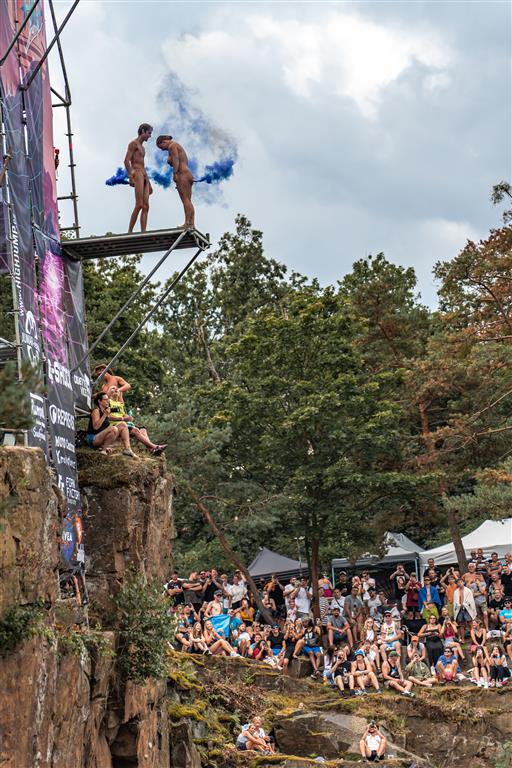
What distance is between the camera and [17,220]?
54.7 ft

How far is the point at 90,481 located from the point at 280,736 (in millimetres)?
9232

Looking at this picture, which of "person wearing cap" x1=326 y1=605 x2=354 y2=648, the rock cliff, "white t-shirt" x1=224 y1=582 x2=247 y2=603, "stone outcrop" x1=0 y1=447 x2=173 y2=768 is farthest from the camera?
"white t-shirt" x1=224 y1=582 x2=247 y2=603

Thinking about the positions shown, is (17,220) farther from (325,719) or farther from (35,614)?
(325,719)

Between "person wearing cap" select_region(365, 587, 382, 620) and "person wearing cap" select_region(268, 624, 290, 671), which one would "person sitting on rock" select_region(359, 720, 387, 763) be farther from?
"person wearing cap" select_region(365, 587, 382, 620)

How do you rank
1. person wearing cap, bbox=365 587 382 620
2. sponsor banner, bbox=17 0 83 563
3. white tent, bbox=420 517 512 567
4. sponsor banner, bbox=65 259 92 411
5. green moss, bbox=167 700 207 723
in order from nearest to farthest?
sponsor banner, bbox=17 0 83 563, sponsor banner, bbox=65 259 92 411, green moss, bbox=167 700 207 723, person wearing cap, bbox=365 587 382 620, white tent, bbox=420 517 512 567

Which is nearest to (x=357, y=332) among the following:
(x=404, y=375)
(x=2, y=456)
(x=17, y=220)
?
(x=404, y=375)

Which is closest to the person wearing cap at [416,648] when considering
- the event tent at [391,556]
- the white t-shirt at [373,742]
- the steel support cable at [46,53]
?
the white t-shirt at [373,742]

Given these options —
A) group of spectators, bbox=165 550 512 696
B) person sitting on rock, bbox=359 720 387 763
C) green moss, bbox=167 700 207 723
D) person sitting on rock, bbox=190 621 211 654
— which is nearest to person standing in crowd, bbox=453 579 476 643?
group of spectators, bbox=165 550 512 696

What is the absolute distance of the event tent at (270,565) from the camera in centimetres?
3541

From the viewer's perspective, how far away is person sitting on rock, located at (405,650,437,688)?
2630 cm

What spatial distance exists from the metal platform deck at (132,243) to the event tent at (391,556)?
59.6 feet

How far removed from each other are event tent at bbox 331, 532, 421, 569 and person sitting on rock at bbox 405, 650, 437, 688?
869cm

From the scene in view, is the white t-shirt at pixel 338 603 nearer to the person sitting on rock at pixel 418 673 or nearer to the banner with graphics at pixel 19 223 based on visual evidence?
the person sitting on rock at pixel 418 673

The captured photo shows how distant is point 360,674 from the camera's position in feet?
86.6
